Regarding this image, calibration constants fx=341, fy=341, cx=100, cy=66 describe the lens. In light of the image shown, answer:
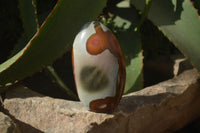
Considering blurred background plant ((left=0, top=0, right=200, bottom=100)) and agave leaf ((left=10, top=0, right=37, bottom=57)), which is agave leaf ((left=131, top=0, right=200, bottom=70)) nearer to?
blurred background plant ((left=0, top=0, right=200, bottom=100))

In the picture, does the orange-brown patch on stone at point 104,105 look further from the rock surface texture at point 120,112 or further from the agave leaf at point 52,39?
the agave leaf at point 52,39

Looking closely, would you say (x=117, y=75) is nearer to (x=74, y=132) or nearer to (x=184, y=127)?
→ (x=74, y=132)

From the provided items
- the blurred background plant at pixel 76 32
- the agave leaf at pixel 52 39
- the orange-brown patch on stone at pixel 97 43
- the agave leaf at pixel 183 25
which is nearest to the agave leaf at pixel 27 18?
the blurred background plant at pixel 76 32

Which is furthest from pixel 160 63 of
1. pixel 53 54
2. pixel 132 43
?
pixel 53 54

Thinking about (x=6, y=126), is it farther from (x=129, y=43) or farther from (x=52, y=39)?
(x=129, y=43)

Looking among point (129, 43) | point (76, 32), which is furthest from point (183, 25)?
point (76, 32)

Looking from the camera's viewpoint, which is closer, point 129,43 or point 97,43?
point 97,43
